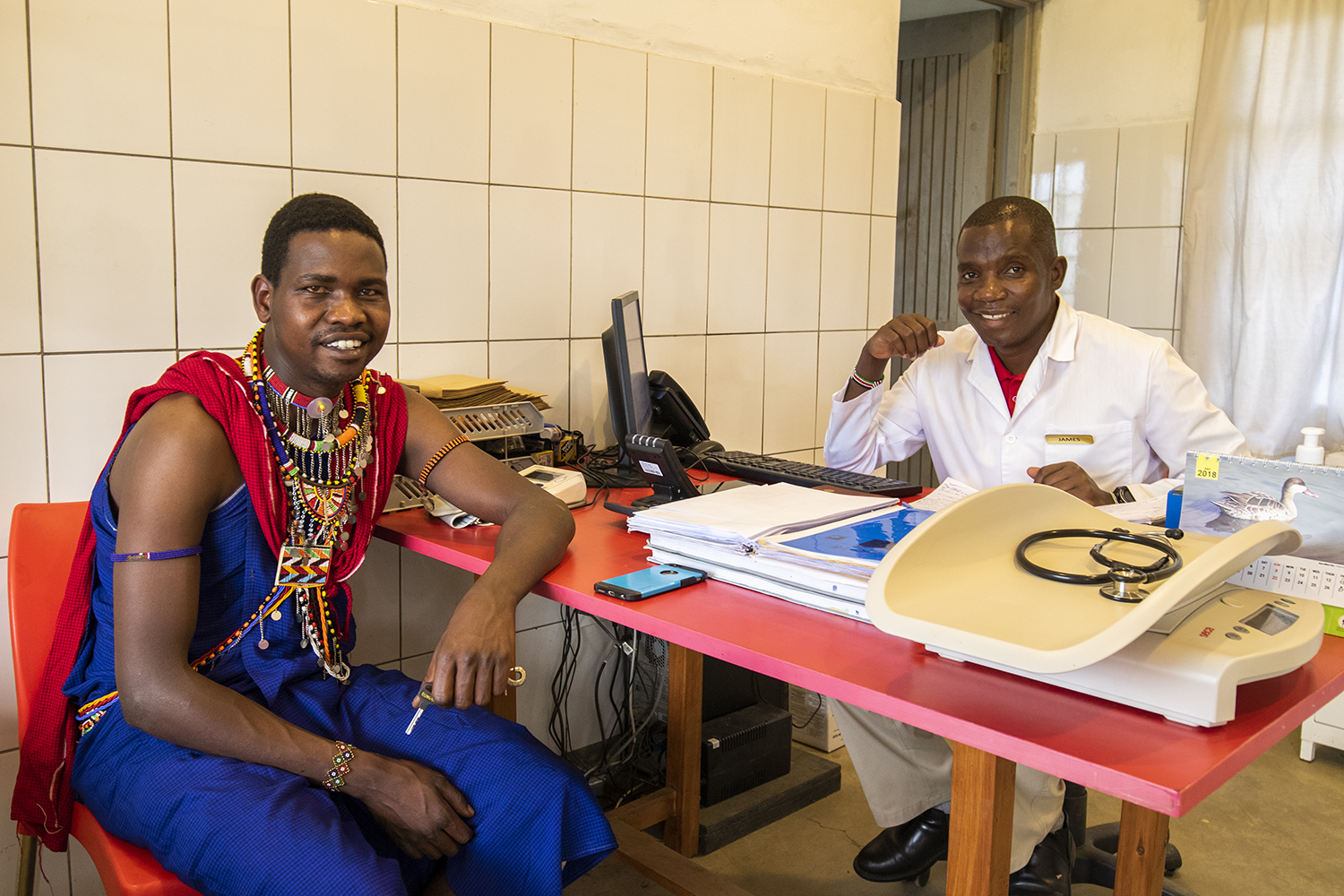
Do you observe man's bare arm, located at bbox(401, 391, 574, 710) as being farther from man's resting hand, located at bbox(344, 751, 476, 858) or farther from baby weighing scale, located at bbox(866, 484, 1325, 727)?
baby weighing scale, located at bbox(866, 484, 1325, 727)

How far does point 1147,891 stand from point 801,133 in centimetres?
201

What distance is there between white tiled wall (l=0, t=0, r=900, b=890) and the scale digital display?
5.38 ft

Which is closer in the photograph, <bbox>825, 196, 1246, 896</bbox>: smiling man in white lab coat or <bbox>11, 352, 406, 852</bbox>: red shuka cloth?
<bbox>11, 352, 406, 852</bbox>: red shuka cloth

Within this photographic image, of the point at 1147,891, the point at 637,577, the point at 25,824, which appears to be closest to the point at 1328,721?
the point at 1147,891

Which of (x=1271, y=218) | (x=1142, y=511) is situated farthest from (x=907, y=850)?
(x=1271, y=218)

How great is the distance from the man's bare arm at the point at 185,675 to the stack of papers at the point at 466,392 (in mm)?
609

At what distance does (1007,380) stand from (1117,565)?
49.8 inches

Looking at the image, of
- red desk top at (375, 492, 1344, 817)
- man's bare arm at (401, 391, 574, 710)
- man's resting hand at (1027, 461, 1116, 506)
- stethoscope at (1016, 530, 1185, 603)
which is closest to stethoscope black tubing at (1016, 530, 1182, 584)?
stethoscope at (1016, 530, 1185, 603)

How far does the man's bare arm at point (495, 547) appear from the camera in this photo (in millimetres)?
1295

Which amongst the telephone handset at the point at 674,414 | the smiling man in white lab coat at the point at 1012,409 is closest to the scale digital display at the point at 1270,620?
the smiling man in white lab coat at the point at 1012,409

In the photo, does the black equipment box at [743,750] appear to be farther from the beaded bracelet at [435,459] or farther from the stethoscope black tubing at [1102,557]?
the stethoscope black tubing at [1102,557]

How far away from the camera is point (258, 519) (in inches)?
55.0

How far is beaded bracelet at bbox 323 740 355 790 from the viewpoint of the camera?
1273 millimetres

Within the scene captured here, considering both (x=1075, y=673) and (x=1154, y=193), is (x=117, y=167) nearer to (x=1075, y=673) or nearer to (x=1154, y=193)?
(x=1075, y=673)
